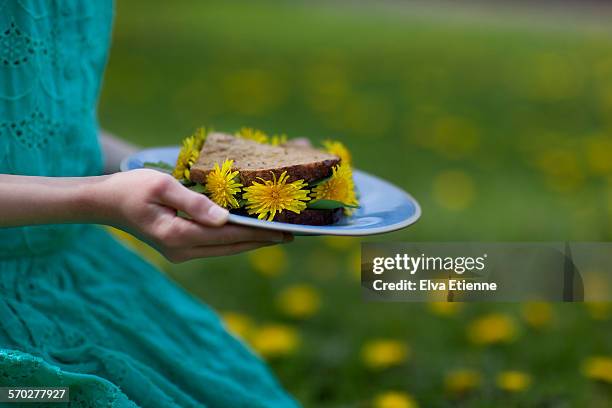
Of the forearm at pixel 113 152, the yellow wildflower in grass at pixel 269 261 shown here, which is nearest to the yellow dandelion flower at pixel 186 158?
the forearm at pixel 113 152

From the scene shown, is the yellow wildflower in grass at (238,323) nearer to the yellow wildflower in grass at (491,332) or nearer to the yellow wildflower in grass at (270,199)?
the yellow wildflower in grass at (491,332)

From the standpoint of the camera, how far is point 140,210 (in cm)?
121

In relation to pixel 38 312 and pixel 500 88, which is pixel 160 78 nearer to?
pixel 500 88

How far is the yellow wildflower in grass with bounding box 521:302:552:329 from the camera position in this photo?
2562mm

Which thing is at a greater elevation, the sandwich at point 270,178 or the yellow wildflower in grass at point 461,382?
the sandwich at point 270,178

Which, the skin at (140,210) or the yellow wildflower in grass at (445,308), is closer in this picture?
the skin at (140,210)

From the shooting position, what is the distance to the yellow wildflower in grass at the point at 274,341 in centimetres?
245

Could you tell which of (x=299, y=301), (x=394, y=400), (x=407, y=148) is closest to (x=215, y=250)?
(x=394, y=400)

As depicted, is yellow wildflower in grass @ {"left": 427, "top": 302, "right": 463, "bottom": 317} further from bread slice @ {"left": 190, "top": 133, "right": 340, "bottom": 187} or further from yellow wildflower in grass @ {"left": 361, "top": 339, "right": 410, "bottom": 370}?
bread slice @ {"left": 190, "top": 133, "right": 340, "bottom": 187}

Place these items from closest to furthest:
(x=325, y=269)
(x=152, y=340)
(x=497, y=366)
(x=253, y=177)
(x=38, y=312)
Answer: (x=253, y=177)
(x=38, y=312)
(x=152, y=340)
(x=497, y=366)
(x=325, y=269)

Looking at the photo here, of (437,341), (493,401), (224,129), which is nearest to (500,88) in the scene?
(224,129)

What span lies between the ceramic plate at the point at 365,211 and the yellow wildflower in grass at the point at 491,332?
970 mm

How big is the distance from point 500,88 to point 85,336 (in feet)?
16.2

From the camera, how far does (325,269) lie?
3.12 m
